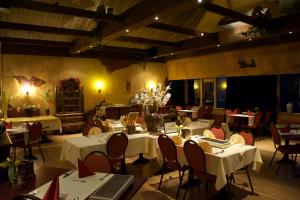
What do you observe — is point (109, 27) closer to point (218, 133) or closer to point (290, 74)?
point (218, 133)

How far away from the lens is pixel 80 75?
33.5ft

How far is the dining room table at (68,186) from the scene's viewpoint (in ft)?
6.36

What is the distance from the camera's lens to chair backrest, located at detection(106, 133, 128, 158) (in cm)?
426

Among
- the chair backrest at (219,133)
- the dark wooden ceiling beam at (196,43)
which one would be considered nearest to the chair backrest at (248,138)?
the chair backrest at (219,133)

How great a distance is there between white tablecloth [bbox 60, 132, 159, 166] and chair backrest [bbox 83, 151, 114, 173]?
4.16ft

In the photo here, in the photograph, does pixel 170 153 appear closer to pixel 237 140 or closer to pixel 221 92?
pixel 237 140

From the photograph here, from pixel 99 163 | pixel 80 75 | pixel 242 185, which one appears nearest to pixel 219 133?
pixel 242 185

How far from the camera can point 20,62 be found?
9.02 meters

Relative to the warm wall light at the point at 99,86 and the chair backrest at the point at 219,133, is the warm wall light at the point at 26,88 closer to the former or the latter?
the warm wall light at the point at 99,86

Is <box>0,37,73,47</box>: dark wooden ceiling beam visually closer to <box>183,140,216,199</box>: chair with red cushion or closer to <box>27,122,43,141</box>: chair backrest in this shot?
<box>27,122,43,141</box>: chair backrest

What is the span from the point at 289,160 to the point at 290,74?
3873 mm

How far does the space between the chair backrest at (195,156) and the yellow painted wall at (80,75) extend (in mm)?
7283

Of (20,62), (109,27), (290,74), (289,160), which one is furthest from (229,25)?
(20,62)

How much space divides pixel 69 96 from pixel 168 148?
6.93 metres
